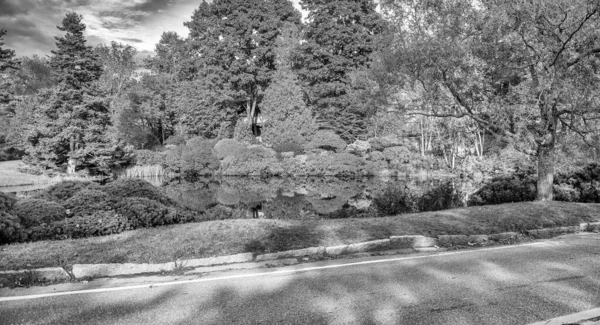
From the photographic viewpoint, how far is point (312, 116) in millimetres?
39312

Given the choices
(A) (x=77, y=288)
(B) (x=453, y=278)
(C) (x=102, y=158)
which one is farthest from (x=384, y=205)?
(C) (x=102, y=158)

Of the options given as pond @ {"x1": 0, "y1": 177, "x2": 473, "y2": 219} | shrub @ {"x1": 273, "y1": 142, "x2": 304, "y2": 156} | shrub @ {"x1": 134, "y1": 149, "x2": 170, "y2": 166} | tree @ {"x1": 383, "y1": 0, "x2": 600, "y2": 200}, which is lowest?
pond @ {"x1": 0, "y1": 177, "x2": 473, "y2": 219}

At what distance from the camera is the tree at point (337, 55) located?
37.2 meters

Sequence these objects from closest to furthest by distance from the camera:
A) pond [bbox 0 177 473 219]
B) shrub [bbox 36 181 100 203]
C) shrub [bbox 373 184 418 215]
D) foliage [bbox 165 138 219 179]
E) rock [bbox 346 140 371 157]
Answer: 1. shrub [bbox 36 181 100 203]
2. shrub [bbox 373 184 418 215]
3. pond [bbox 0 177 473 219]
4. foliage [bbox 165 138 219 179]
5. rock [bbox 346 140 371 157]

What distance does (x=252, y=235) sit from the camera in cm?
680

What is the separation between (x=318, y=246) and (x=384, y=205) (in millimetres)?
5835

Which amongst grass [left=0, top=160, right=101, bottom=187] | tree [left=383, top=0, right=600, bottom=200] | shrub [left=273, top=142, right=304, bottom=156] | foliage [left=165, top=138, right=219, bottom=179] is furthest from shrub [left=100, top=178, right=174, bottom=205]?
foliage [left=165, top=138, right=219, bottom=179]

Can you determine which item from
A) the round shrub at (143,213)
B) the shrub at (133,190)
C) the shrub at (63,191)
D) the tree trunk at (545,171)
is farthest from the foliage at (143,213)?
the tree trunk at (545,171)

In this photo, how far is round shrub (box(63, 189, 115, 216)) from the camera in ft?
25.0

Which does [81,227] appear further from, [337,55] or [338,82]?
[337,55]

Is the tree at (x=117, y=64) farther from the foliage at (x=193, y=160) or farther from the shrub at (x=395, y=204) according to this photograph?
the shrub at (x=395, y=204)

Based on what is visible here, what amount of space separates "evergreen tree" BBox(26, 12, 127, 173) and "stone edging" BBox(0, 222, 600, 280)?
27690mm

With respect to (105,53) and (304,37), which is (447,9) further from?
(105,53)

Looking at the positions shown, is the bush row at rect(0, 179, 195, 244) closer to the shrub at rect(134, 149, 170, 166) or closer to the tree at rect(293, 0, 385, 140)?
the shrub at rect(134, 149, 170, 166)
